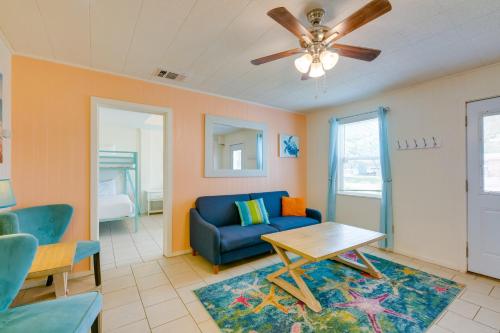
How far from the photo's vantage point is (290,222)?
3.32 m

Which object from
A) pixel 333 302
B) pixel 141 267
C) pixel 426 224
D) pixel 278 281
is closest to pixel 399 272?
pixel 426 224

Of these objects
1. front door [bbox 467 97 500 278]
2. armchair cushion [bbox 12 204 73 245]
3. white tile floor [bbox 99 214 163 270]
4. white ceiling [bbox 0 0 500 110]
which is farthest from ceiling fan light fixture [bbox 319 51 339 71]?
white tile floor [bbox 99 214 163 270]

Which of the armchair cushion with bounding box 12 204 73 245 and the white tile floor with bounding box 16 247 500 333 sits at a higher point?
the armchair cushion with bounding box 12 204 73 245

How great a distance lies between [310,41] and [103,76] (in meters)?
2.48

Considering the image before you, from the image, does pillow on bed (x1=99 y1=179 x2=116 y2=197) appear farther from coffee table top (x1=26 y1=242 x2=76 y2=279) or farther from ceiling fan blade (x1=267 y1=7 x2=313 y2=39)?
ceiling fan blade (x1=267 y1=7 x2=313 y2=39)

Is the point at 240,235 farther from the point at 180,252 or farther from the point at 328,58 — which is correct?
the point at 328,58

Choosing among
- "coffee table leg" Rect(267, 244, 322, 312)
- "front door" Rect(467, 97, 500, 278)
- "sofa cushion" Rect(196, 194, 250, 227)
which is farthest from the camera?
"sofa cushion" Rect(196, 194, 250, 227)

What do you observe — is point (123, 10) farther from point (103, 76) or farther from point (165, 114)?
point (165, 114)

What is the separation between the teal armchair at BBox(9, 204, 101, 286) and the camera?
6.90 ft

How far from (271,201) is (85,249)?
2.61m

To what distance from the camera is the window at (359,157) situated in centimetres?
362

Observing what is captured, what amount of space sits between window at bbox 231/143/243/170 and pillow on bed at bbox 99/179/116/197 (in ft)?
11.5

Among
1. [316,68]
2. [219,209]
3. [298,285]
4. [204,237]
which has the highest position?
[316,68]

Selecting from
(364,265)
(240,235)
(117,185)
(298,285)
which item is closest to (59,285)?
(240,235)
